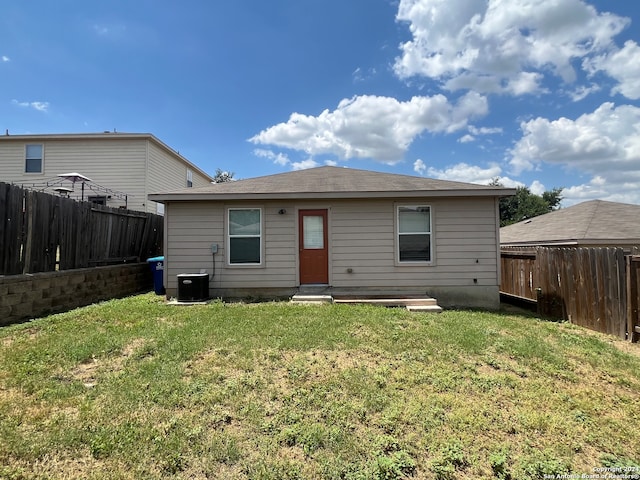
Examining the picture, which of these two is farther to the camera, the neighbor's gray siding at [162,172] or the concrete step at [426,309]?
the neighbor's gray siding at [162,172]

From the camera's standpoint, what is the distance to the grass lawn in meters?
2.42

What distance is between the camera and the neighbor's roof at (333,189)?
25.1 feet

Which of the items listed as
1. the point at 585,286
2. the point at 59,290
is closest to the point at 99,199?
the point at 59,290

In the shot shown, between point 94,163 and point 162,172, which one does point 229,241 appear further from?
point 94,163

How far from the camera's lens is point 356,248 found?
8008mm

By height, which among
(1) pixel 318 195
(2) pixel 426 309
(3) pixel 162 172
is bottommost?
(2) pixel 426 309

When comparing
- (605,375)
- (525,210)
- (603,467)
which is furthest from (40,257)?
(525,210)

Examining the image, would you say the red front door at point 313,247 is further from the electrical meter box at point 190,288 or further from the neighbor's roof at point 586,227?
the neighbor's roof at point 586,227

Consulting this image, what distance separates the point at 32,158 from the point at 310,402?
59.8ft

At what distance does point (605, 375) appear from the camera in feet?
13.1

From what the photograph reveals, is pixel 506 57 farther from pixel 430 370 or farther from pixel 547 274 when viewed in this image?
pixel 430 370

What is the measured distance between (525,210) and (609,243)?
33.9m

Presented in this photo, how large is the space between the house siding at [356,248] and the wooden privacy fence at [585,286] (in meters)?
0.99

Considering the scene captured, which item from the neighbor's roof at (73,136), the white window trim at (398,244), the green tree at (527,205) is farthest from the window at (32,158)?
the green tree at (527,205)
